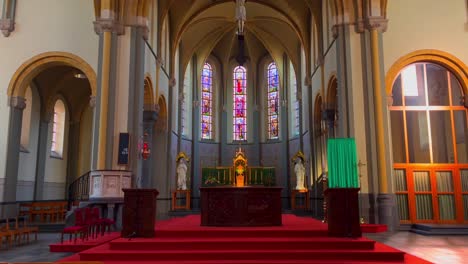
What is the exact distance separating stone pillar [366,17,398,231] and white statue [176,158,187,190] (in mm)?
11609

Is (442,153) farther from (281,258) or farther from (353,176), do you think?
(281,258)

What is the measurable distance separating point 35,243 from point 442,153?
40.7 ft

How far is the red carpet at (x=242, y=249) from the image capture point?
7867mm

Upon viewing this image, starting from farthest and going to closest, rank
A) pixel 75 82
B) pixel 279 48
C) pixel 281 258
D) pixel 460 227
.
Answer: pixel 279 48, pixel 75 82, pixel 460 227, pixel 281 258

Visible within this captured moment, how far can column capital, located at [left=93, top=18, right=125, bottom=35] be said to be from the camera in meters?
13.8

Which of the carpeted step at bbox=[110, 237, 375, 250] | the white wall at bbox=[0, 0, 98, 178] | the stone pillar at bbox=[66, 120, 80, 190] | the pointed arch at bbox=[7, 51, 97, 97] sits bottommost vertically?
the carpeted step at bbox=[110, 237, 375, 250]

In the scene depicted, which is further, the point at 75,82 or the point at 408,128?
the point at 75,82

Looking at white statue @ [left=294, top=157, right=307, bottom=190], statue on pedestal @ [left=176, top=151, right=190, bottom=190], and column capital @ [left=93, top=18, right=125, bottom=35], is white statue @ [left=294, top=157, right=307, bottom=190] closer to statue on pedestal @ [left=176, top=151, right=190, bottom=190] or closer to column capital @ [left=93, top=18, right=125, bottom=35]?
statue on pedestal @ [left=176, top=151, right=190, bottom=190]

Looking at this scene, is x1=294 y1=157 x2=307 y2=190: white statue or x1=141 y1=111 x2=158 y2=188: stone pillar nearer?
x1=141 y1=111 x2=158 y2=188: stone pillar

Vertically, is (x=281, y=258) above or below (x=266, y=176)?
below

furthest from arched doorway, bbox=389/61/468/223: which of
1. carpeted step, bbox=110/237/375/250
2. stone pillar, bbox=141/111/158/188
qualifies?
stone pillar, bbox=141/111/158/188

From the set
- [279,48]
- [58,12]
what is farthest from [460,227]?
[279,48]

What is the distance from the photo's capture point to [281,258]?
7926 mm

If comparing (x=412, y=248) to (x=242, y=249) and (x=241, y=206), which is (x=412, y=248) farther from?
(x=241, y=206)
